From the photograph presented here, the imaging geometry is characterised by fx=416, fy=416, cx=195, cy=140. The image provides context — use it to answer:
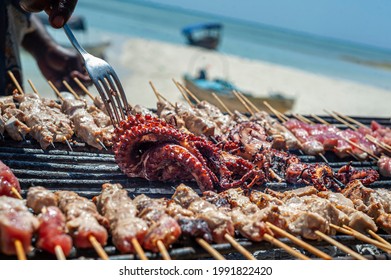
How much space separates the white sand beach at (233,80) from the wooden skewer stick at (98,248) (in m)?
16.0

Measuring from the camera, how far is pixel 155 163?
4316 mm

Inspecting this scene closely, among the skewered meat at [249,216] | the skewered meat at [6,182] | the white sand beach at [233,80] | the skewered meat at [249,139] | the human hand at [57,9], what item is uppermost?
the white sand beach at [233,80]

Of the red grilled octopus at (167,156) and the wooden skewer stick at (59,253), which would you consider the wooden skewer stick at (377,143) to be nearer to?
the red grilled octopus at (167,156)

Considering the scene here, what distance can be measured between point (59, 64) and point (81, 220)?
599 cm

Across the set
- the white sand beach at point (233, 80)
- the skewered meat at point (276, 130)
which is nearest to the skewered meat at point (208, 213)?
the skewered meat at point (276, 130)

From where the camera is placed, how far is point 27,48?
356 inches

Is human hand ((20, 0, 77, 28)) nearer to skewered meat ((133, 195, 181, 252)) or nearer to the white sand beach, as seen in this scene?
skewered meat ((133, 195, 181, 252))

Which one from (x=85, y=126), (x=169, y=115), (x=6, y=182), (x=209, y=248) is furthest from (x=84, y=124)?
(x=209, y=248)

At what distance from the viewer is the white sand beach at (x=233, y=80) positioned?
23720 mm

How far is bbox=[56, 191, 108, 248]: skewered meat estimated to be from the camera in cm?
311

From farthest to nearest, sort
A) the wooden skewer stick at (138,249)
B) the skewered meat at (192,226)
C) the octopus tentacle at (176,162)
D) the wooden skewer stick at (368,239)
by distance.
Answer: the octopus tentacle at (176,162) < the wooden skewer stick at (368,239) < the skewered meat at (192,226) < the wooden skewer stick at (138,249)

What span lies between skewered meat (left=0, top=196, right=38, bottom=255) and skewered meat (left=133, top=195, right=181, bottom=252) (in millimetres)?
839
